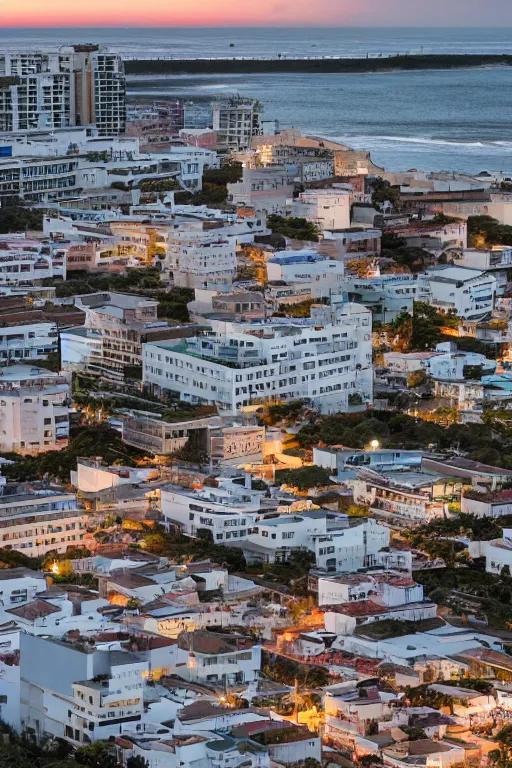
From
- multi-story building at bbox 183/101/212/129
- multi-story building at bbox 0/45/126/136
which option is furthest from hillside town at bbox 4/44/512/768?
multi-story building at bbox 183/101/212/129

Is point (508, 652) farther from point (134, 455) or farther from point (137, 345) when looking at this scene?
point (137, 345)

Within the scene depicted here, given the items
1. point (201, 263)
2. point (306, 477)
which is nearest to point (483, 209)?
point (201, 263)

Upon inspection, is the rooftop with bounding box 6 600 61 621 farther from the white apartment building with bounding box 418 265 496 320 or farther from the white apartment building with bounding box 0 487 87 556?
the white apartment building with bounding box 418 265 496 320

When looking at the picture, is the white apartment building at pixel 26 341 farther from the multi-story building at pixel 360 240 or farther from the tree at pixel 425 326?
the multi-story building at pixel 360 240

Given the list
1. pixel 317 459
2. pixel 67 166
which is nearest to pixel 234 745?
pixel 317 459

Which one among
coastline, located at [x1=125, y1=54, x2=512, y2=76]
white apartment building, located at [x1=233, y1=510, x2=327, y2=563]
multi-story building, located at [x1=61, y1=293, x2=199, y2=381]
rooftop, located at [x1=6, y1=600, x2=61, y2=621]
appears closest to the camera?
rooftop, located at [x1=6, y1=600, x2=61, y2=621]

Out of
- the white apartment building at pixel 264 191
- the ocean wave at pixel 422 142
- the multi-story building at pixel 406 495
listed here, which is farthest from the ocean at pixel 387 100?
the multi-story building at pixel 406 495
